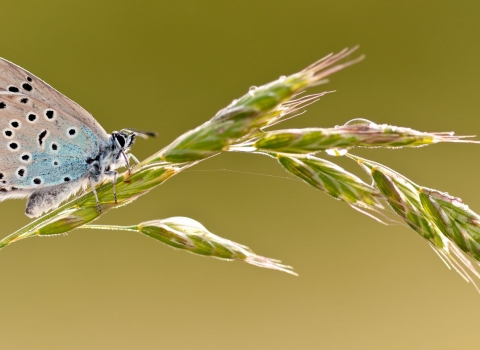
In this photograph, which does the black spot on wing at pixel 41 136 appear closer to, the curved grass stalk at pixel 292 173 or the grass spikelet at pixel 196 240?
the curved grass stalk at pixel 292 173

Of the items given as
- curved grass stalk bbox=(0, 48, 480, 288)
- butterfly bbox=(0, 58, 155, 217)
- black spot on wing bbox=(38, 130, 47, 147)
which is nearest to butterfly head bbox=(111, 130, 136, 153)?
butterfly bbox=(0, 58, 155, 217)

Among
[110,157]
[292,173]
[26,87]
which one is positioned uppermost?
[26,87]

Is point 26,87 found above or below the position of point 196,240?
above

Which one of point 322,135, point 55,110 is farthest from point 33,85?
point 322,135

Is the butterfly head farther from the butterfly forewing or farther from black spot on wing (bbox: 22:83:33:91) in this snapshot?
black spot on wing (bbox: 22:83:33:91)

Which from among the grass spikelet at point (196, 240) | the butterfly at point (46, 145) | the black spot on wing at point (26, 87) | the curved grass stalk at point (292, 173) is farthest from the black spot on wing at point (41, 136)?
the grass spikelet at point (196, 240)

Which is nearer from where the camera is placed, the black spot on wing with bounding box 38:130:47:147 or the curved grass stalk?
the curved grass stalk

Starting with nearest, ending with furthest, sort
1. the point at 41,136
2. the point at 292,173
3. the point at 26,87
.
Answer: the point at 292,173
the point at 26,87
the point at 41,136

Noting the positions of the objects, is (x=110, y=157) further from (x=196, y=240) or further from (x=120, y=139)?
(x=196, y=240)

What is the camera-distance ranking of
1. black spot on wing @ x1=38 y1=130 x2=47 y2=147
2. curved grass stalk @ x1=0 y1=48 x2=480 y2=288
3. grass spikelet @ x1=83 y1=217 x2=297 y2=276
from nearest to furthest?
curved grass stalk @ x1=0 y1=48 x2=480 y2=288, grass spikelet @ x1=83 y1=217 x2=297 y2=276, black spot on wing @ x1=38 y1=130 x2=47 y2=147

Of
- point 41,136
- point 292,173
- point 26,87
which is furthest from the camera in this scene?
point 41,136

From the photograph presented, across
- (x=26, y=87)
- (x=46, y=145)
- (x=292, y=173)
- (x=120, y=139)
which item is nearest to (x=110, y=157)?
(x=120, y=139)
